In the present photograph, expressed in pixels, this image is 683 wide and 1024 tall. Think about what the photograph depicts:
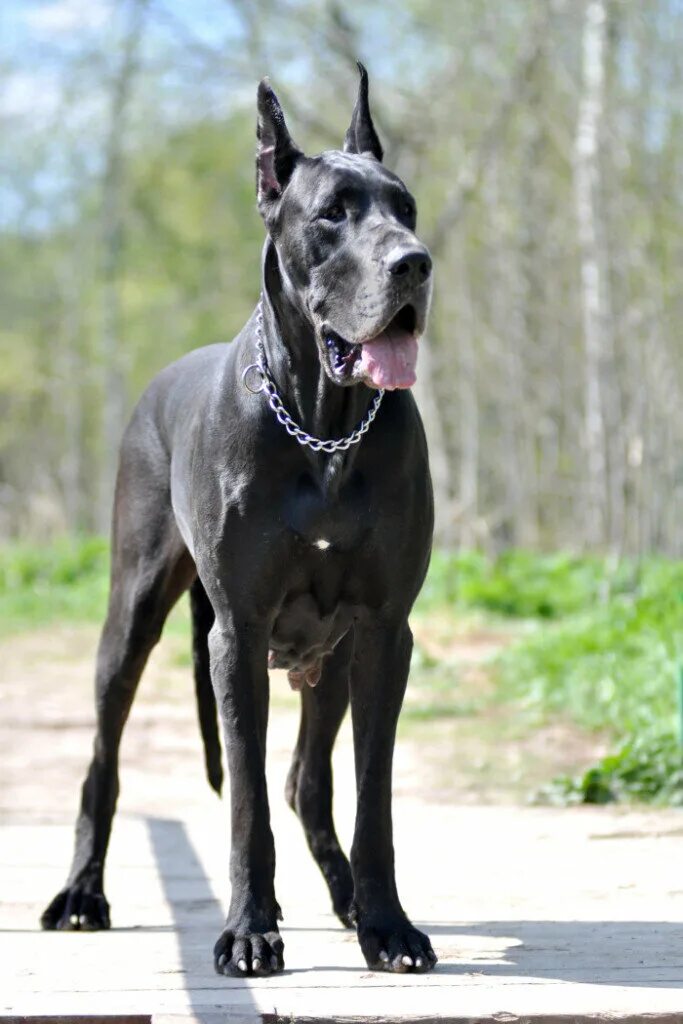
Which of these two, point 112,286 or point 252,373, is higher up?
point 112,286

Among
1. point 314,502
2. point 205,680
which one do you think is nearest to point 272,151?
point 314,502

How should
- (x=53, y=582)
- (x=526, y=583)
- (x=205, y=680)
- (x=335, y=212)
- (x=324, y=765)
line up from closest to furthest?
1. (x=335, y=212)
2. (x=324, y=765)
3. (x=205, y=680)
4. (x=526, y=583)
5. (x=53, y=582)

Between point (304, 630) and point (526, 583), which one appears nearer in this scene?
point (304, 630)

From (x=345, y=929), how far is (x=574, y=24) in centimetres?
1132

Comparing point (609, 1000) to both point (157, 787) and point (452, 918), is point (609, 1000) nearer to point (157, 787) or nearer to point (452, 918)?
point (452, 918)

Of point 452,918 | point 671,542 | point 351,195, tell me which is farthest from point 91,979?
point 671,542

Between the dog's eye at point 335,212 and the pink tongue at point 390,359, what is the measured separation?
0.28 m

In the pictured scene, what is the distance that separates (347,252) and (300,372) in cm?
38

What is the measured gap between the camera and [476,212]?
18.9 metres

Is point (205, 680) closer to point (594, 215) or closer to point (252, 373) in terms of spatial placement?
point (252, 373)

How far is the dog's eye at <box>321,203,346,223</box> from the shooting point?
116 inches

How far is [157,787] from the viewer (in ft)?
20.2

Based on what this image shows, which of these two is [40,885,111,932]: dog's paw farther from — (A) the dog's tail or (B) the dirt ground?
(B) the dirt ground

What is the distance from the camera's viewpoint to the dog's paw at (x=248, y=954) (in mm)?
2990
